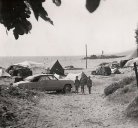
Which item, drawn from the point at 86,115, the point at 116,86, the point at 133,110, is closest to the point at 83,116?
the point at 86,115

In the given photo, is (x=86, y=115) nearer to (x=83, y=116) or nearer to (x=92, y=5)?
(x=83, y=116)

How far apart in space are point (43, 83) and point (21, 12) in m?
17.3

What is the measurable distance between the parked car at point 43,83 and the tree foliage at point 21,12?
1664 cm

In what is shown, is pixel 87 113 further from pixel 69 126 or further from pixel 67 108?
pixel 69 126

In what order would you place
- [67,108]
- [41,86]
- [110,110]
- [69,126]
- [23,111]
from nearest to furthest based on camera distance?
[69,126] < [23,111] < [110,110] < [67,108] < [41,86]

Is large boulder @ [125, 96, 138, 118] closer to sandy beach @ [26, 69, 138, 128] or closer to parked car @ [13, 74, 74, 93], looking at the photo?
sandy beach @ [26, 69, 138, 128]

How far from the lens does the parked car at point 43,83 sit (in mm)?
19562

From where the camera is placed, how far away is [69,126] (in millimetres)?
10211

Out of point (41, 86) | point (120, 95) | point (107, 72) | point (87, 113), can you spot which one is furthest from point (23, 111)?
point (107, 72)

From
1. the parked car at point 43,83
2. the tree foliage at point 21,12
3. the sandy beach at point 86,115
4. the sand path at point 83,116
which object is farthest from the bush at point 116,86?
the tree foliage at point 21,12

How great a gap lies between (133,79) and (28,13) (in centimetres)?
1594

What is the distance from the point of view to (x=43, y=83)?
19938 mm

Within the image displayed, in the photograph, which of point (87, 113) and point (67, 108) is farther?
point (67, 108)

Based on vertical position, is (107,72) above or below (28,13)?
below
